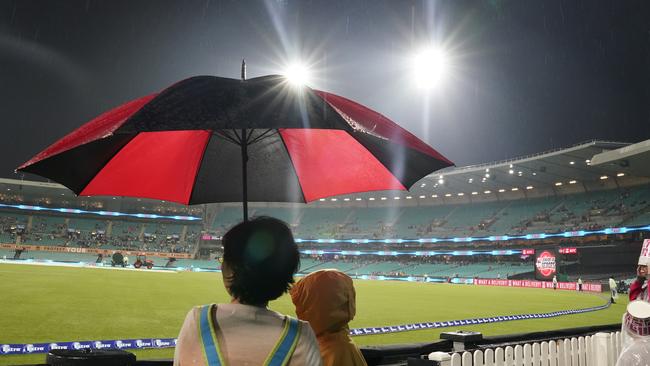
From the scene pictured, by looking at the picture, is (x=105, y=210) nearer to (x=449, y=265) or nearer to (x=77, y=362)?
(x=449, y=265)

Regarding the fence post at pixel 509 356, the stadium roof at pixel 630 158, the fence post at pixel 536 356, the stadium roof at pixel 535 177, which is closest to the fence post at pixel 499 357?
the fence post at pixel 509 356

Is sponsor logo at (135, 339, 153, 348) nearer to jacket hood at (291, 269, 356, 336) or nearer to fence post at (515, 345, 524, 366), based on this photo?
fence post at (515, 345, 524, 366)

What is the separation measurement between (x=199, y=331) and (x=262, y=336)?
23 cm

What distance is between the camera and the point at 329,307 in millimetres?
2705

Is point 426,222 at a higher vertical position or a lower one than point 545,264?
higher

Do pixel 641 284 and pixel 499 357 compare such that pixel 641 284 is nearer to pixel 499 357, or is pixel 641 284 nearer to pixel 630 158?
pixel 499 357

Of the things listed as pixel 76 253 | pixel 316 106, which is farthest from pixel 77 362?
pixel 76 253

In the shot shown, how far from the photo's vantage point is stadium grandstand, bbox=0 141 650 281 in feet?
172

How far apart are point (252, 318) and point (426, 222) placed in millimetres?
77693

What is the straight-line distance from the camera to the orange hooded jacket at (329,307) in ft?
8.79

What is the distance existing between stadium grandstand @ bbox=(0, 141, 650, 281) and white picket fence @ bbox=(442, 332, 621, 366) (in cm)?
3846

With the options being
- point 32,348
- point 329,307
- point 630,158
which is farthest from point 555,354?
point 630,158

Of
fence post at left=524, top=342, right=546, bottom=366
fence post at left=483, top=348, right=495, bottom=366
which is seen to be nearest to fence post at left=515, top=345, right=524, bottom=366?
fence post at left=524, top=342, right=546, bottom=366

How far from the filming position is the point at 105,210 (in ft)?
270
